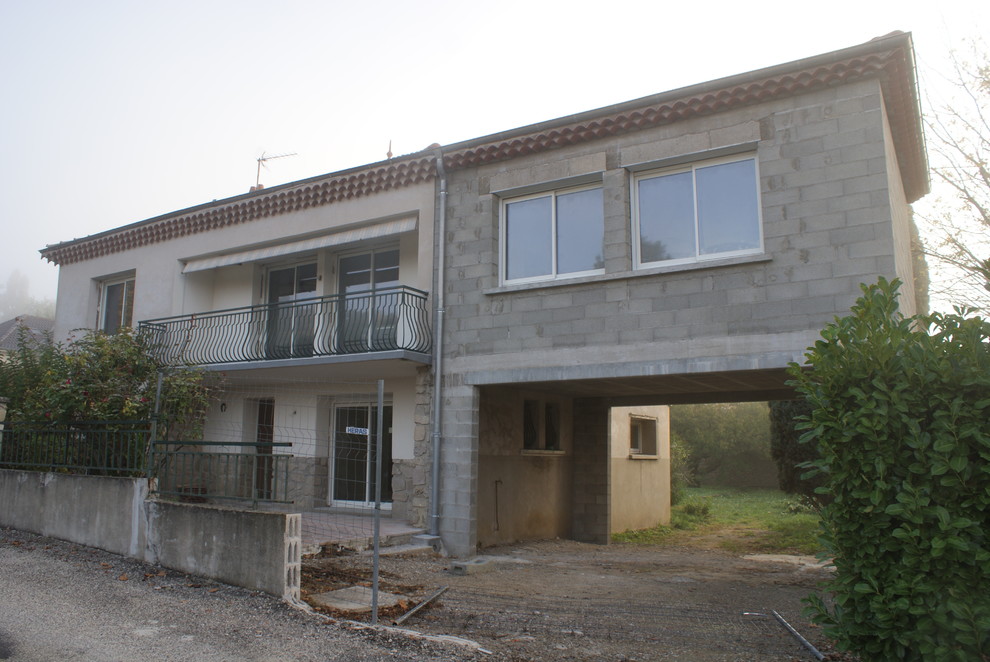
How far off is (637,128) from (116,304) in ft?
43.3

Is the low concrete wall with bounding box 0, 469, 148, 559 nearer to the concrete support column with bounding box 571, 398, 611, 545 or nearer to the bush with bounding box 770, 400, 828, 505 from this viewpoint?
the concrete support column with bounding box 571, 398, 611, 545

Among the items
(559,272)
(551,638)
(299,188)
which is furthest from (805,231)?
(299,188)

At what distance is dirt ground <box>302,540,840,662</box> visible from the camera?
613cm

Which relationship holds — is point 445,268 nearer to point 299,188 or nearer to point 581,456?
point 299,188

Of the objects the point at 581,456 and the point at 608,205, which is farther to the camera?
the point at 581,456

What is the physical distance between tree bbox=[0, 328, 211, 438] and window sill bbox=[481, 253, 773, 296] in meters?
5.03

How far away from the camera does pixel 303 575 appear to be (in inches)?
325

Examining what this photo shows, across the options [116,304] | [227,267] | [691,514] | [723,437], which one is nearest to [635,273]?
[227,267]

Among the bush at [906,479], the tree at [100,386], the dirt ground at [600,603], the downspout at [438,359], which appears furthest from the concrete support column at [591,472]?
the bush at [906,479]

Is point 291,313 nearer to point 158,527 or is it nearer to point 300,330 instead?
point 300,330

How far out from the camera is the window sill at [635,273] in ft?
31.0

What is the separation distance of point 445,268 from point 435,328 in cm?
97

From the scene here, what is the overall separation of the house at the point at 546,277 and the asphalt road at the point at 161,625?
4.63 m

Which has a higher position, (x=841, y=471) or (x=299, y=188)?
(x=299, y=188)
